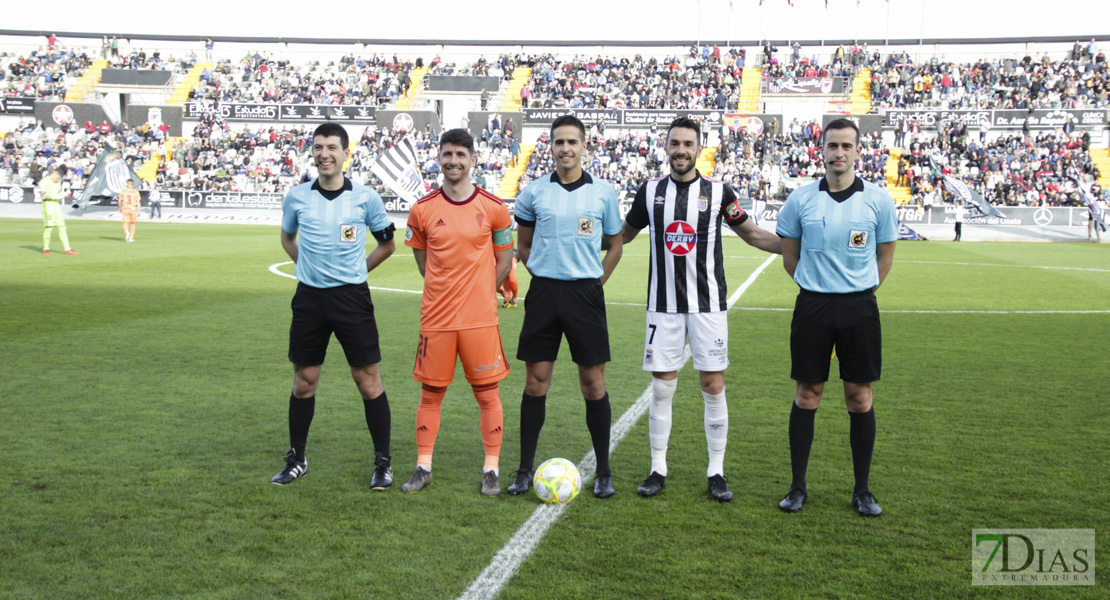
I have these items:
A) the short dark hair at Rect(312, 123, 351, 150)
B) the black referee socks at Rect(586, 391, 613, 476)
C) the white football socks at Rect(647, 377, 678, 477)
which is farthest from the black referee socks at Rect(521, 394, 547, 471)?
the short dark hair at Rect(312, 123, 351, 150)

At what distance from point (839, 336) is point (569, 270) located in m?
1.52

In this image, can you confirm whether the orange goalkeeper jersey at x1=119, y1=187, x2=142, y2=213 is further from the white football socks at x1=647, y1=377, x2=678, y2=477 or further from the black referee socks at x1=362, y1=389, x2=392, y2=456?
the white football socks at x1=647, y1=377, x2=678, y2=477

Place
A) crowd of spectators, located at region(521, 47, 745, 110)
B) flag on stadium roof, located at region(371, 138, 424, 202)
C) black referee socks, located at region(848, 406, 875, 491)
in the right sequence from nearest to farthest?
black referee socks, located at region(848, 406, 875, 491)
flag on stadium roof, located at region(371, 138, 424, 202)
crowd of spectators, located at region(521, 47, 745, 110)

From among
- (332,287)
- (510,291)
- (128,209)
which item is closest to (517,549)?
(332,287)

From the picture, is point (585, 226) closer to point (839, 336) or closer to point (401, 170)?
point (839, 336)

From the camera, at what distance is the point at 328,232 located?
497 centimetres

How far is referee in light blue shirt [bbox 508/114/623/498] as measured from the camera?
4844mm

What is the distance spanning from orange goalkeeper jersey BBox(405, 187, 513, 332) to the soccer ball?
2.99 feet

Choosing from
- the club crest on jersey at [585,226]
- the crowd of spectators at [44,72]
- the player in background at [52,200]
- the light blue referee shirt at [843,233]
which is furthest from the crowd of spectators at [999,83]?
the crowd of spectators at [44,72]

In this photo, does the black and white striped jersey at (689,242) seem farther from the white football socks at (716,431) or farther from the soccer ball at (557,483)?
the soccer ball at (557,483)

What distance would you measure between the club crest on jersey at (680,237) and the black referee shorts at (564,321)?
1.61 feet

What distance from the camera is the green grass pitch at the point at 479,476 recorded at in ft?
12.3

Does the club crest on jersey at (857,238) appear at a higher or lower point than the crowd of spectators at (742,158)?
lower

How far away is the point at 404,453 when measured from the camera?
5.66 meters
